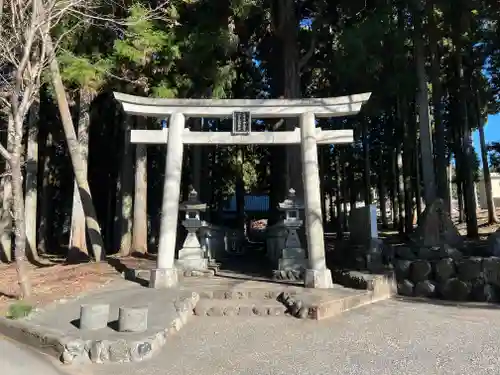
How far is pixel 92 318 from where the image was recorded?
17.2 ft

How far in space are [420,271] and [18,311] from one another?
733 centimetres

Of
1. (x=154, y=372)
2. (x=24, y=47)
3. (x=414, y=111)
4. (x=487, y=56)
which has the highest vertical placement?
(x=487, y=56)

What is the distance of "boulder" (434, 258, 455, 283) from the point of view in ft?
29.8

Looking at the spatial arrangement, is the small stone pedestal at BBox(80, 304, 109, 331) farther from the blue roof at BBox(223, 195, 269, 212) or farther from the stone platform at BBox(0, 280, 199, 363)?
the blue roof at BBox(223, 195, 269, 212)

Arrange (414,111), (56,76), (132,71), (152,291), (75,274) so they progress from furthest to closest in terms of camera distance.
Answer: (414,111) < (132,71) < (56,76) < (75,274) < (152,291)

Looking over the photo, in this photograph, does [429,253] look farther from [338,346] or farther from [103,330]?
[103,330]

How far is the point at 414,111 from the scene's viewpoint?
18531 mm

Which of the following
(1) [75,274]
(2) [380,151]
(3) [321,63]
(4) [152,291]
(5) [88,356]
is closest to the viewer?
(5) [88,356]

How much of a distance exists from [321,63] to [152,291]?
9.02m

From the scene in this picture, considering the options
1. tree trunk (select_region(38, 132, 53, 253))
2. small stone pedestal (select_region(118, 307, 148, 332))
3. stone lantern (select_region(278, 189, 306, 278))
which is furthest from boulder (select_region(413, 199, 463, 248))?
tree trunk (select_region(38, 132, 53, 253))

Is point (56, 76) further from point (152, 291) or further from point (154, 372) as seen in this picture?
point (154, 372)

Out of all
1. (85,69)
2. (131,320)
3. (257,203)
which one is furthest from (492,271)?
(257,203)

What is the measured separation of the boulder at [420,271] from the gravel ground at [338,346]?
219 centimetres

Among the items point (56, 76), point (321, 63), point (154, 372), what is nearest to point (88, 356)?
point (154, 372)
